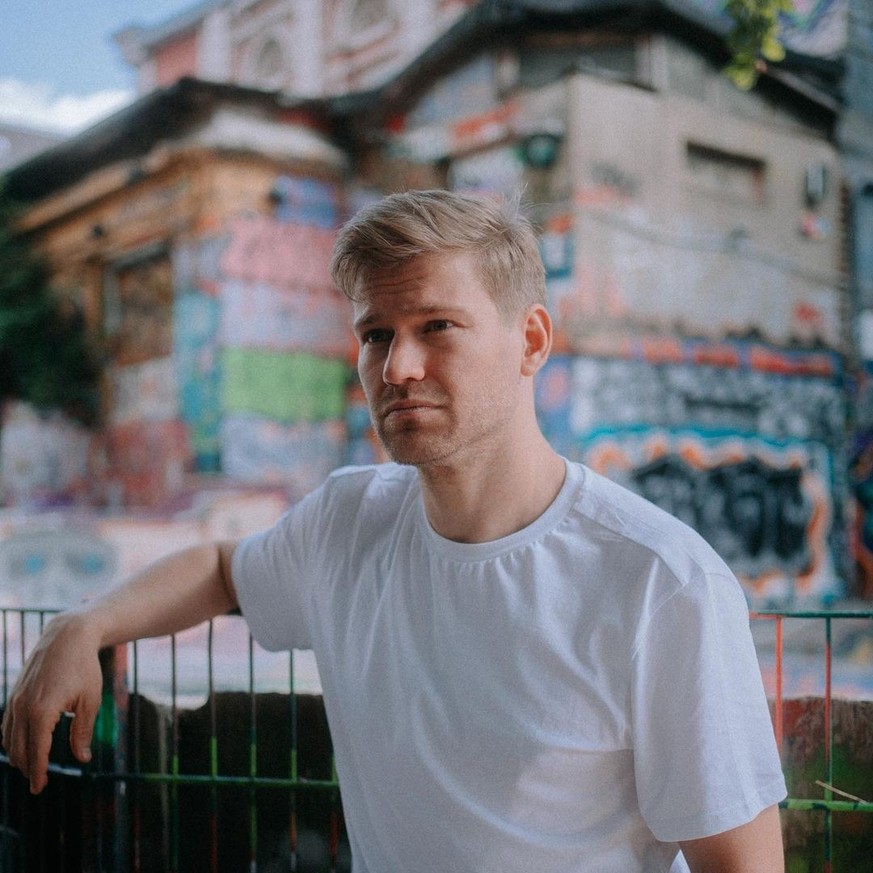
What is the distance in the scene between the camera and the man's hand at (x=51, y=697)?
5.33 ft

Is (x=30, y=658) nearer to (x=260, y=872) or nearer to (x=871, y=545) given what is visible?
A: (x=260, y=872)

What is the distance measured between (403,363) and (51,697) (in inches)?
35.1

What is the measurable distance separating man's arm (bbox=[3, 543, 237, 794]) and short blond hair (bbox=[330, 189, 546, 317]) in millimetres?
714

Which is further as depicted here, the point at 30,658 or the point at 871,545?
the point at 871,545

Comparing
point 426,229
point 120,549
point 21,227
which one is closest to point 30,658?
point 426,229

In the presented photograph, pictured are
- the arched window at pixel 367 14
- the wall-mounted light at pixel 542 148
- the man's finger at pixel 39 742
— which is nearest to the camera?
the man's finger at pixel 39 742

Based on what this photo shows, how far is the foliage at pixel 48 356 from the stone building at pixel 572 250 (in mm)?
366

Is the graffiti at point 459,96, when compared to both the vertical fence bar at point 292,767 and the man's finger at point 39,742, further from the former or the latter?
the man's finger at point 39,742

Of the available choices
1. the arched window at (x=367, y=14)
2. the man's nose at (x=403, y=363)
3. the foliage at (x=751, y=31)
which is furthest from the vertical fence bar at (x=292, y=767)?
the arched window at (x=367, y=14)

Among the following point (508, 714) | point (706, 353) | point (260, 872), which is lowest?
point (260, 872)

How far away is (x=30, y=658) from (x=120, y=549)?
7.43 meters

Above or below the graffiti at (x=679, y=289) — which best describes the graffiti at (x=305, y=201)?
above

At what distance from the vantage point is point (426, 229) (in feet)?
4.93

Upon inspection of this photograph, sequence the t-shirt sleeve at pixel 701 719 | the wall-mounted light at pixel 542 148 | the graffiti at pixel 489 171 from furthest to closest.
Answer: the graffiti at pixel 489 171 → the wall-mounted light at pixel 542 148 → the t-shirt sleeve at pixel 701 719
